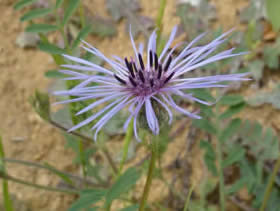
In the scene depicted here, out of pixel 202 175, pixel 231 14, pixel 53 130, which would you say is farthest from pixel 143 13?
pixel 202 175

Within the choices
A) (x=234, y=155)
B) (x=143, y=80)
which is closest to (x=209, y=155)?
(x=234, y=155)

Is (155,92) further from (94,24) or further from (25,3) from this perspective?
(94,24)

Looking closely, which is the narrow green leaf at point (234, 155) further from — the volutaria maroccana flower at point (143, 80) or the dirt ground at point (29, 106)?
the volutaria maroccana flower at point (143, 80)

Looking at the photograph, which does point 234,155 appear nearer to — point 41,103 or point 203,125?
point 203,125

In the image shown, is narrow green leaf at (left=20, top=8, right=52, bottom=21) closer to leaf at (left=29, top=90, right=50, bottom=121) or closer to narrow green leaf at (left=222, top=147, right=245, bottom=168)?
leaf at (left=29, top=90, right=50, bottom=121)

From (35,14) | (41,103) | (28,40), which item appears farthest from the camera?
(28,40)

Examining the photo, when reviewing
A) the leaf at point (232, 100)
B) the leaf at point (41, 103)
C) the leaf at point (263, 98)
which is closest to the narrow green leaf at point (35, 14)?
the leaf at point (41, 103)
